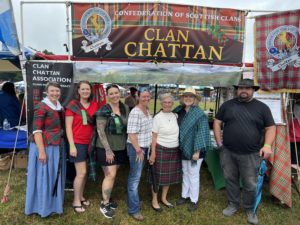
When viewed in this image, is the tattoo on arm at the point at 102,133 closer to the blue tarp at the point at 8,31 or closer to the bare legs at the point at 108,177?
the bare legs at the point at 108,177

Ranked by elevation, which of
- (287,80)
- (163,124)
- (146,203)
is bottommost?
(146,203)

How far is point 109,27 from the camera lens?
3967 mm

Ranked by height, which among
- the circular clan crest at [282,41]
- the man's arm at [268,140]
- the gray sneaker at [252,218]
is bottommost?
the gray sneaker at [252,218]

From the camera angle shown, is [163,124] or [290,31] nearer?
[163,124]

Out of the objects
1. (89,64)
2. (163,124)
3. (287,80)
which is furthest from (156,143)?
(287,80)

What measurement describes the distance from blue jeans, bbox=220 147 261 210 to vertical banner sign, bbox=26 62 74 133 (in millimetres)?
2552

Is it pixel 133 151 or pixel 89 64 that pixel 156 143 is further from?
pixel 89 64

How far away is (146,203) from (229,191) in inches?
48.1

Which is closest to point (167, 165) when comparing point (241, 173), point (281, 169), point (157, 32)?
point (241, 173)

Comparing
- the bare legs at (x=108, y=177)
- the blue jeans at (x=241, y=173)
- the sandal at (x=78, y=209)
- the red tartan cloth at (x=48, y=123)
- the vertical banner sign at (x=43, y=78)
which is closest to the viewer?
the red tartan cloth at (x=48, y=123)

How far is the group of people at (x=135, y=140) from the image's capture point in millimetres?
3047

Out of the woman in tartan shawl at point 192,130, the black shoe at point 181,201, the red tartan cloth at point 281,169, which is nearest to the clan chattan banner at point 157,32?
the woman in tartan shawl at point 192,130

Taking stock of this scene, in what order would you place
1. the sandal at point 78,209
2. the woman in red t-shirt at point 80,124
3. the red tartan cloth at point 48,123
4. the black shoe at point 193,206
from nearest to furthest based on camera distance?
the red tartan cloth at point 48,123 → the woman in red t-shirt at point 80,124 → the sandal at point 78,209 → the black shoe at point 193,206

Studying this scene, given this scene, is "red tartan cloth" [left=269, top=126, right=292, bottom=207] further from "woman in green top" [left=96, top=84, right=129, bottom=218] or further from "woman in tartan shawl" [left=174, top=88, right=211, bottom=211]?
"woman in green top" [left=96, top=84, right=129, bottom=218]
